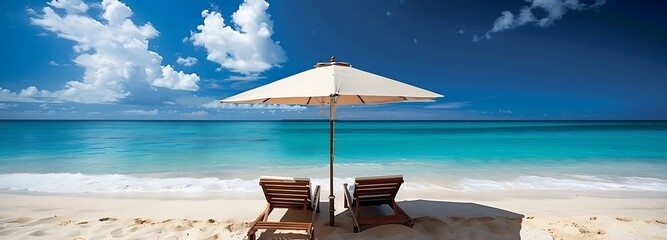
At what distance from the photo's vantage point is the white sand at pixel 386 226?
3727 millimetres

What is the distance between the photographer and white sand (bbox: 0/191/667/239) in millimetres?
3727

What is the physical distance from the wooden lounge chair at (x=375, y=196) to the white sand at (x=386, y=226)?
105 mm

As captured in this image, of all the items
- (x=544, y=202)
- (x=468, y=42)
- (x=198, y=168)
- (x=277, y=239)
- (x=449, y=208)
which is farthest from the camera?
(x=468, y=42)

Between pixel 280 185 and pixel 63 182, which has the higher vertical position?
pixel 280 185

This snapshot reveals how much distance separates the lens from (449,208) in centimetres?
503

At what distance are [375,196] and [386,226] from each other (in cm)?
46

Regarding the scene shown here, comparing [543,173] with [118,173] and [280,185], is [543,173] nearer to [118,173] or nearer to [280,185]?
[280,185]

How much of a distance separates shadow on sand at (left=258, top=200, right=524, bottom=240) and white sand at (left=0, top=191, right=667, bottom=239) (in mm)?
12

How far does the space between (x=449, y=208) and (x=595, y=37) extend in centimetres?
3733

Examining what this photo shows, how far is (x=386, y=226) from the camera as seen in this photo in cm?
384

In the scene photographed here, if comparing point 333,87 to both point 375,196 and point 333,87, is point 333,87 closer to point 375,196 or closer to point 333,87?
point 333,87

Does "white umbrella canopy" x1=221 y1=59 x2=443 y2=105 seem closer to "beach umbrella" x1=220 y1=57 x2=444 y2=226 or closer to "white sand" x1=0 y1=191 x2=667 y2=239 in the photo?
"beach umbrella" x1=220 y1=57 x2=444 y2=226

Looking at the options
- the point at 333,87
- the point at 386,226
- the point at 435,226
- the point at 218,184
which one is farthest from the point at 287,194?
the point at 218,184

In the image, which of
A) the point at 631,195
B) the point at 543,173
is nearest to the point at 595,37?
the point at 543,173
